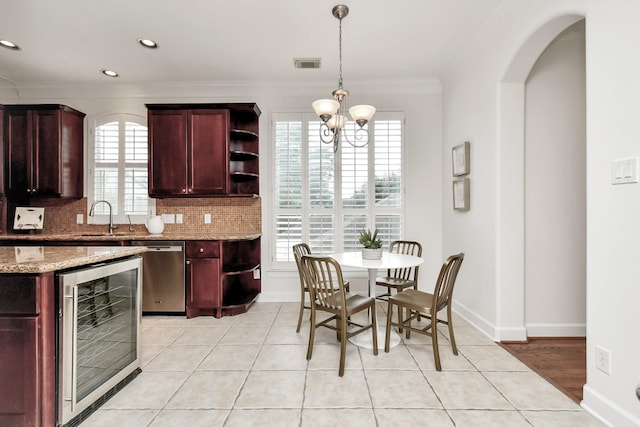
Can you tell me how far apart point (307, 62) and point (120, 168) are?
2775 mm

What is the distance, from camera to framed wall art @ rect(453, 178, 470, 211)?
3.18m

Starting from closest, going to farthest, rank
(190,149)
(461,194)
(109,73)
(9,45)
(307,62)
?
(9,45), (461,194), (307,62), (190,149), (109,73)

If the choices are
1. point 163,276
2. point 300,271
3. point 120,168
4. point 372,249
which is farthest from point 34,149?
point 372,249

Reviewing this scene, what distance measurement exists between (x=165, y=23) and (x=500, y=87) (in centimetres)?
302

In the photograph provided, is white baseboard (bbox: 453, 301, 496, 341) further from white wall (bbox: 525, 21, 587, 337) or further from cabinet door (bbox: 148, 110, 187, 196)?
cabinet door (bbox: 148, 110, 187, 196)

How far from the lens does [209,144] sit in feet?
11.9

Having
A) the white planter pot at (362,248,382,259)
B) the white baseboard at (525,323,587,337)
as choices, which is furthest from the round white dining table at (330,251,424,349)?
the white baseboard at (525,323,587,337)

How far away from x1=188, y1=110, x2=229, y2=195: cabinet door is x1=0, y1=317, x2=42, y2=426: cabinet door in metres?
2.36

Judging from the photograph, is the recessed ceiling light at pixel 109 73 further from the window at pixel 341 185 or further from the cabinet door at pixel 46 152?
the window at pixel 341 185

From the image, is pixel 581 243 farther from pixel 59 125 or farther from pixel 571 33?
pixel 59 125

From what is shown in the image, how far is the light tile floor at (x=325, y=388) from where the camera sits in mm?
1722

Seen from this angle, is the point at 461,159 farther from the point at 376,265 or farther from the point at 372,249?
the point at 376,265
